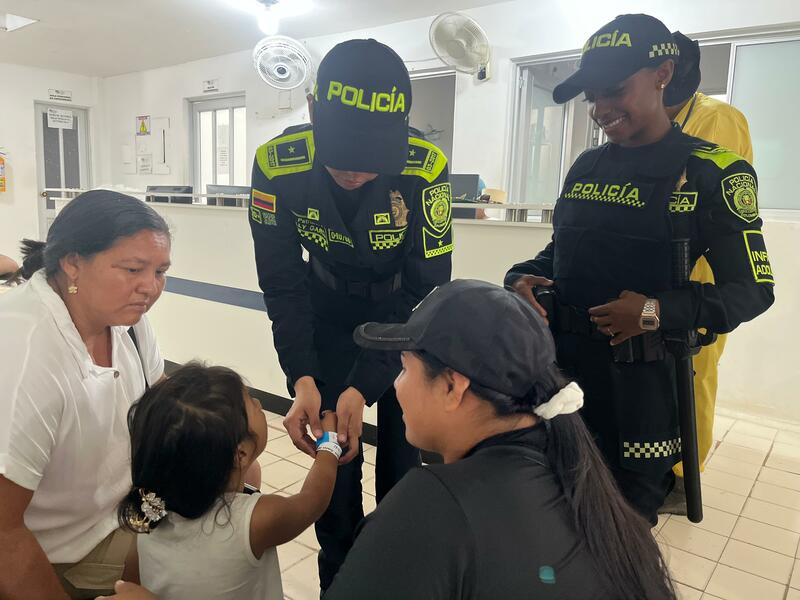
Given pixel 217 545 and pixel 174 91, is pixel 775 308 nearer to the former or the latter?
pixel 217 545

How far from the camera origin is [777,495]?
2775mm

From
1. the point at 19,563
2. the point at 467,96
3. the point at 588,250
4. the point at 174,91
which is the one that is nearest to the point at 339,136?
the point at 588,250

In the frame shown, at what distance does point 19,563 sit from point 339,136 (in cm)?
94

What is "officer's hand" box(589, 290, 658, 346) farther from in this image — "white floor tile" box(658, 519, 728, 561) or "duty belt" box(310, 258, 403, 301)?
"white floor tile" box(658, 519, 728, 561)

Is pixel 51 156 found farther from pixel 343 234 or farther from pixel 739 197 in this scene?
pixel 739 197

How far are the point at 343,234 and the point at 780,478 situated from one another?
2734 millimetres

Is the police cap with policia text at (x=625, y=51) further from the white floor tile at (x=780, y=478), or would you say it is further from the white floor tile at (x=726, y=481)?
the white floor tile at (x=780, y=478)

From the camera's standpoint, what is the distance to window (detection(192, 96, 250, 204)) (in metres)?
8.00

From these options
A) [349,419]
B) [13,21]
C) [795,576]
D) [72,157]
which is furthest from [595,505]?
[72,157]

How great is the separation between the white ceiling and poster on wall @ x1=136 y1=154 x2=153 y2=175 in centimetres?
124

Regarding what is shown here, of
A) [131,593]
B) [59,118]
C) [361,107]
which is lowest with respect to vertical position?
[131,593]

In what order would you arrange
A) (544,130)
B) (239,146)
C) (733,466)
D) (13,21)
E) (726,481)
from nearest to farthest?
(726,481) → (733,466) → (544,130) → (13,21) → (239,146)

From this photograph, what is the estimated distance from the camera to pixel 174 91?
331 inches

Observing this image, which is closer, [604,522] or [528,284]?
[604,522]
